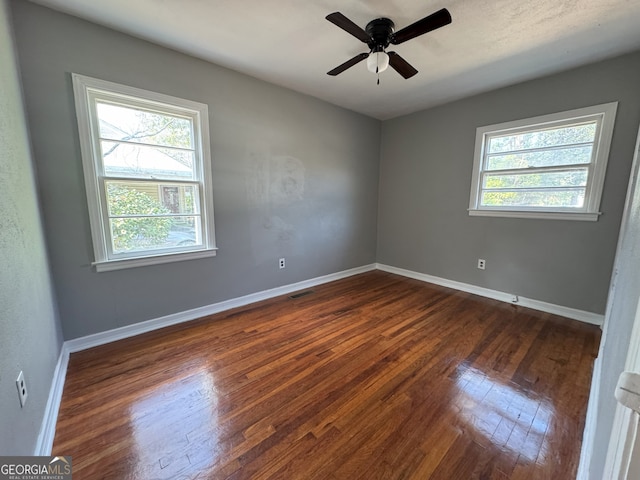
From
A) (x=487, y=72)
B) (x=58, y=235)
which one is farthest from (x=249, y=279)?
(x=487, y=72)

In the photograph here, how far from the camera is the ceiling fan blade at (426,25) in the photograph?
1.55 metres

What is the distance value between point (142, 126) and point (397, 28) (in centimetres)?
237

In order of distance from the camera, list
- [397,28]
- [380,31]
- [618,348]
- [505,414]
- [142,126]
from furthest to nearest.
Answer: [142,126] < [397,28] < [380,31] < [505,414] < [618,348]

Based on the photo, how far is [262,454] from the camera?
49.9 inches

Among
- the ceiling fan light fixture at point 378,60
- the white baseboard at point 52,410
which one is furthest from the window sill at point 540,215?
the white baseboard at point 52,410

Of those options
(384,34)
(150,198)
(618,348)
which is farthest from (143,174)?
(618,348)

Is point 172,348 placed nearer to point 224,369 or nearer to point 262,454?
point 224,369

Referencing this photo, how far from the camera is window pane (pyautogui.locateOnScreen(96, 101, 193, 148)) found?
2.13 meters

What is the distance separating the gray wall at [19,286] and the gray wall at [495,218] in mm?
4148

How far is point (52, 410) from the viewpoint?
1.44m

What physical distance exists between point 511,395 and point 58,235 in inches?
139

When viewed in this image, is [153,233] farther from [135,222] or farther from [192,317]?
[192,317]

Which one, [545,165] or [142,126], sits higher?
[142,126]

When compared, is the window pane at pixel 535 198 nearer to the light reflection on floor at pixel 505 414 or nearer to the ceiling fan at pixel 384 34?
the ceiling fan at pixel 384 34
